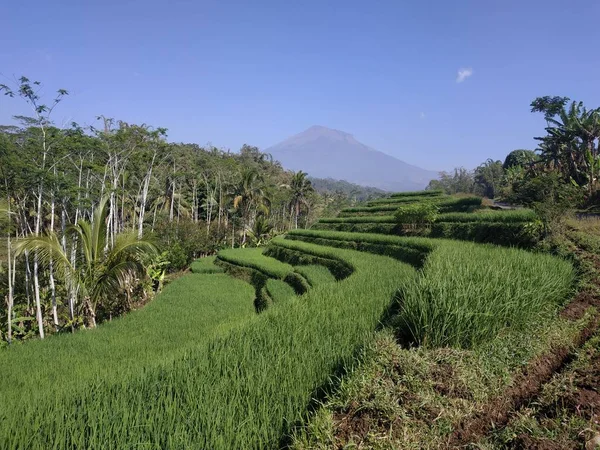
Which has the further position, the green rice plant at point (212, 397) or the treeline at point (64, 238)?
the treeline at point (64, 238)

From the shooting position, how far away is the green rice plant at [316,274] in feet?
35.9

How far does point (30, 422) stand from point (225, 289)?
1108 centimetres

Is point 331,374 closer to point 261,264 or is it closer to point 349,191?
point 261,264

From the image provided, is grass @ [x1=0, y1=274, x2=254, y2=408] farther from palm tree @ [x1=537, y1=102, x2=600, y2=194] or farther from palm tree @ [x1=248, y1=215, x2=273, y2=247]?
palm tree @ [x1=537, y1=102, x2=600, y2=194]

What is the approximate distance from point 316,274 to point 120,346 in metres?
6.25

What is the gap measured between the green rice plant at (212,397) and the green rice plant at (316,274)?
6.19 metres

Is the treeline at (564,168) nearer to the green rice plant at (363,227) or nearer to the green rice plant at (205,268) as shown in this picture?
the green rice plant at (363,227)

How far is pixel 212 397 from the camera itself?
2869 millimetres

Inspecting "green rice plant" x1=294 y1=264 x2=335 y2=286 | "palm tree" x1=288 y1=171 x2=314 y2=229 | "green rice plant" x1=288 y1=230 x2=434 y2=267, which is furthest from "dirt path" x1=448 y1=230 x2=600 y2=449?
"palm tree" x1=288 y1=171 x2=314 y2=229

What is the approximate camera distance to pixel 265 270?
14461 millimetres

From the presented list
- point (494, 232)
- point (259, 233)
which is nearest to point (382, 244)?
point (494, 232)

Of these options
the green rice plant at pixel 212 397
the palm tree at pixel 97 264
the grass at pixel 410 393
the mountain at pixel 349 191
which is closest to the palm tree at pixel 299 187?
the palm tree at pixel 97 264

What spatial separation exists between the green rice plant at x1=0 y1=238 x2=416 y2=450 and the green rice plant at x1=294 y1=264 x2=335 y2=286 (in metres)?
6.19

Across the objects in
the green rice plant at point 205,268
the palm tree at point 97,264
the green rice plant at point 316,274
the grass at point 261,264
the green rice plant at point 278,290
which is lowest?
the green rice plant at point 205,268
